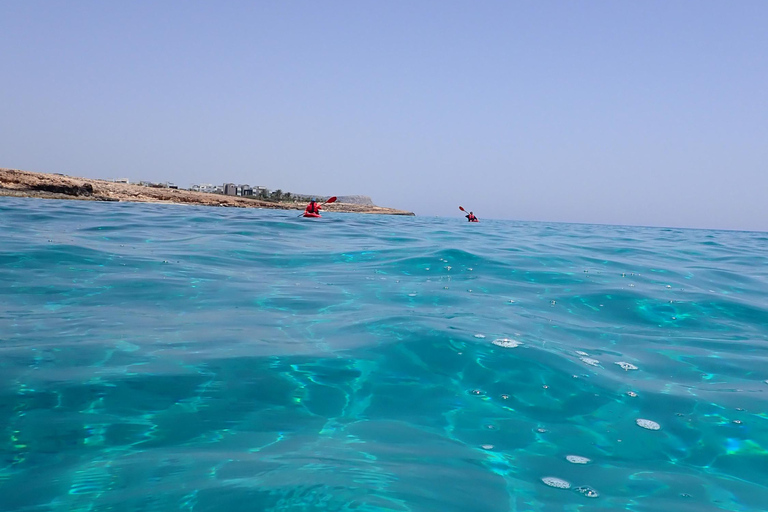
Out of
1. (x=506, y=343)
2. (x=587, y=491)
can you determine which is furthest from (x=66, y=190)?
(x=587, y=491)

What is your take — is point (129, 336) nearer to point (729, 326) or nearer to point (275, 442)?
point (275, 442)

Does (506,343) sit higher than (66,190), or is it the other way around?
(66,190)

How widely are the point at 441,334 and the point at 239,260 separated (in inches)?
171

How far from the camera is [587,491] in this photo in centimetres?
206

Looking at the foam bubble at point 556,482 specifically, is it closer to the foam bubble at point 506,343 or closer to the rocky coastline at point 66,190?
→ the foam bubble at point 506,343

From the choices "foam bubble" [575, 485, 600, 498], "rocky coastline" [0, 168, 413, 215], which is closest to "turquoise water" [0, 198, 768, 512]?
"foam bubble" [575, 485, 600, 498]

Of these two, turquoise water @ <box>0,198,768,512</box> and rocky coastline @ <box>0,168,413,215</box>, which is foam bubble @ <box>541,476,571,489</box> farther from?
rocky coastline @ <box>0,168,413,215</box>

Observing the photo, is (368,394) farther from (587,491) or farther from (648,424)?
(648,424)

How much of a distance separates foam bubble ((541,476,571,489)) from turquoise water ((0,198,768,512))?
15 millimetres

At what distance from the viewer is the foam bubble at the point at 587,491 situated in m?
2.03

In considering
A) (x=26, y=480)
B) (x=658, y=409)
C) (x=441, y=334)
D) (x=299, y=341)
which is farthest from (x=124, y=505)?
(x=658, y=409)

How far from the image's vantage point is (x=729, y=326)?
15.9 feet

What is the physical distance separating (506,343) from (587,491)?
5.52ft

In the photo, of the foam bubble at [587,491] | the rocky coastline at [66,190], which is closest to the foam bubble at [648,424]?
the foam bubble at [587,491]
